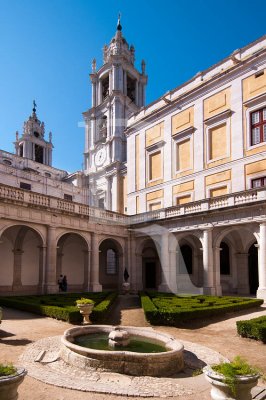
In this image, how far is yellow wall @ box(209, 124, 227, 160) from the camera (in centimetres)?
2864

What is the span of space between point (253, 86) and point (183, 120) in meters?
7.28

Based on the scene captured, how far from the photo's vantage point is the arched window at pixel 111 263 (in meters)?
35.4

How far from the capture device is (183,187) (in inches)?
1227

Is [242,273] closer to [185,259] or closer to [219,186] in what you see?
[185,259]

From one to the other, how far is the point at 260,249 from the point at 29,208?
48.3 ft

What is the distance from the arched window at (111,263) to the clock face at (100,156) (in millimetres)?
14654

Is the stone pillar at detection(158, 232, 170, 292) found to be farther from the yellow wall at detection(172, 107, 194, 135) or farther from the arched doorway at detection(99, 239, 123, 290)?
the yellow wall at detection(172, 107, 194, 135)

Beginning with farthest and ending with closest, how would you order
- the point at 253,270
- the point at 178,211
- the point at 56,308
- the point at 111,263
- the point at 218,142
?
1. the point at 111,263
2. the point at 218,142
3. the point at 253,270
4. the point at 178,211
5. the point at 56,308

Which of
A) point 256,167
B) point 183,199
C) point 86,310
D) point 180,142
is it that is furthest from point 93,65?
point 86,310

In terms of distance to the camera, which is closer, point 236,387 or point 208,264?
point 236,387

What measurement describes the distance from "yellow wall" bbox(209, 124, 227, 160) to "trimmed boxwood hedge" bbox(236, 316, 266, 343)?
17945 mm

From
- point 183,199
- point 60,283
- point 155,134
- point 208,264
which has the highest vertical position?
point 155,134

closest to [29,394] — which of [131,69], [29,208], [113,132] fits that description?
[29,208]

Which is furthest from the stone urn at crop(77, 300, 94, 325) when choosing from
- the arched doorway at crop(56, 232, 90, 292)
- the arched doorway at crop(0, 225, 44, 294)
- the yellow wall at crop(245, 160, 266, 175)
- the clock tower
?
the clock tower
